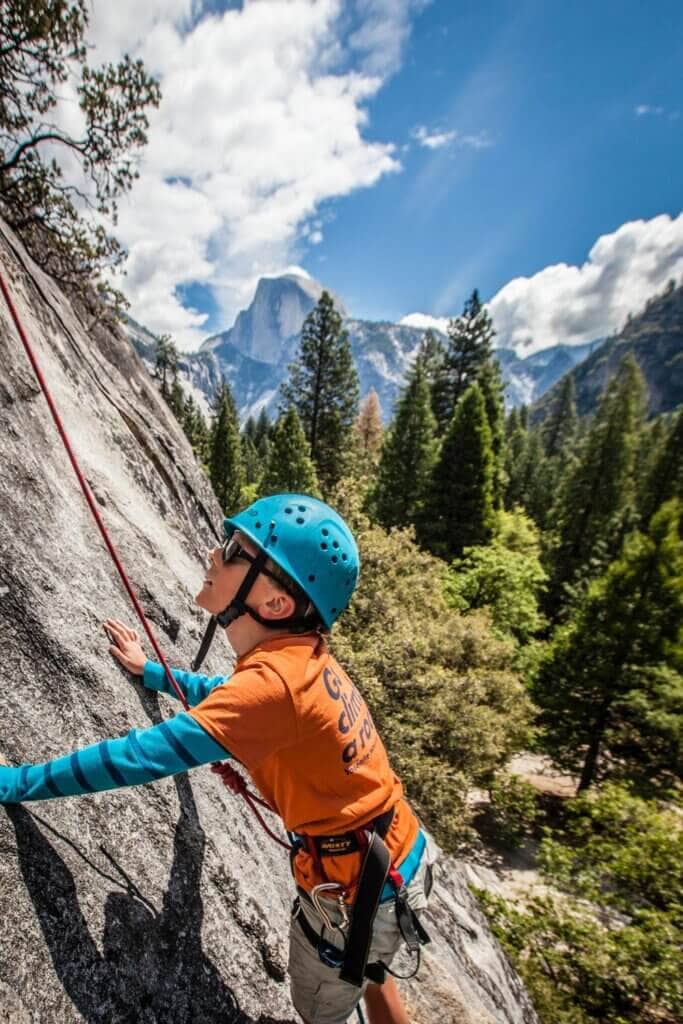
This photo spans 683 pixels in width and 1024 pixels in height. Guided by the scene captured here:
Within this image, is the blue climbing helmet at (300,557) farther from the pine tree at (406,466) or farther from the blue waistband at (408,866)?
the pine tree at (406,466)

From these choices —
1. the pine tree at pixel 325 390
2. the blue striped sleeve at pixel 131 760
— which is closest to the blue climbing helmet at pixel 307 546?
the blue striped sleeve at pixel 131 760

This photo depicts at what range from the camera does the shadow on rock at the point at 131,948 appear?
1940 mm

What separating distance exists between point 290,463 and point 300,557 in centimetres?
2644

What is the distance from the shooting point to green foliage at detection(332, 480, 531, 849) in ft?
Answer: 35.9

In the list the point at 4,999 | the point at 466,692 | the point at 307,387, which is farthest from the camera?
the point at 307,387

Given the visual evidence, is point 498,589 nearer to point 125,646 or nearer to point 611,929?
point 611,929

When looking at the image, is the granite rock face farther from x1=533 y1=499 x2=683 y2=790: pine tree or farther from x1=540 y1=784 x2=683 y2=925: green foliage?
x1=533 y1=499 x2=683 y2=790: pine tree

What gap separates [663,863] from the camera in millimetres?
7695

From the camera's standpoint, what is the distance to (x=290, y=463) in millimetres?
28516

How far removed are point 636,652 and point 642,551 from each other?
10.8ft

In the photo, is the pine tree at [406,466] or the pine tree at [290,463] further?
the pine tree at [290,463]

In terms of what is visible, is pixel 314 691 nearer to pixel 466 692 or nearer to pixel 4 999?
pixel 4 999

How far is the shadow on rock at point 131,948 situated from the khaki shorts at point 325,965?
1.06ft

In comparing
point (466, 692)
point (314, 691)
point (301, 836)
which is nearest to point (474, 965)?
point (301, 836)
